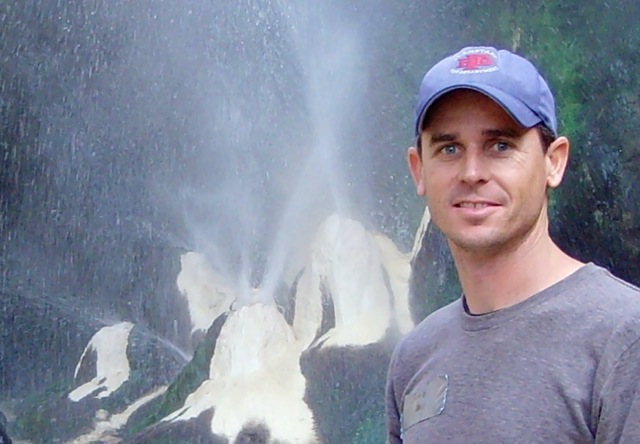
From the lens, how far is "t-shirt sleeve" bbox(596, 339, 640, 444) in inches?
32.7

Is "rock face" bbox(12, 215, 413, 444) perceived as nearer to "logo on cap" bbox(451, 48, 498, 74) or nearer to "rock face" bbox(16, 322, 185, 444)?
"rock face" bbox(16, 322, 185, 444)

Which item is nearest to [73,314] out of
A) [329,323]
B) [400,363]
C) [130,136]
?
[130,136]

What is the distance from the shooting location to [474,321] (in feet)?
3.34

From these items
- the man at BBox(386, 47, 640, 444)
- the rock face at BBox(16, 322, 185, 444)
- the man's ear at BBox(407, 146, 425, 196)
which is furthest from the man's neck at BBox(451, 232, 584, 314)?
the rock face at BBox(16, 322, 185, 444)

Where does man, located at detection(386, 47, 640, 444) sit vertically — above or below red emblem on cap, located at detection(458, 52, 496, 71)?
below

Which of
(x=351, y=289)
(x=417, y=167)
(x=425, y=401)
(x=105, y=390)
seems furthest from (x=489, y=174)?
(x=105, y=390)

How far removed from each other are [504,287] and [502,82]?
226mm

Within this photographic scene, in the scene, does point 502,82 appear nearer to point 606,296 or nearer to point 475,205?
point 475,205

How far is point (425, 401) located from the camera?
40.9 inches

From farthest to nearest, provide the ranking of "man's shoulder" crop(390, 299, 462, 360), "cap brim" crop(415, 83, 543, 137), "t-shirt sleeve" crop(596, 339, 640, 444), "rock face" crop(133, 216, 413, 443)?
1. "rock face" crop(133, 216, 413, 443)
2. "man's shoulder" crop(390, 299, 462, 360)
3. "cap brim" crop(415, 83, 543, 137)
4. "t-shirt sleeve" crop(596, 339, 640, 444)

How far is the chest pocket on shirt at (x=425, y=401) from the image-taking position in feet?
3.32

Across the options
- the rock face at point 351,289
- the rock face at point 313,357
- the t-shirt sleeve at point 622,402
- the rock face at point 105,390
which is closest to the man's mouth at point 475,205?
the t-shirt sleeve at point 622,402

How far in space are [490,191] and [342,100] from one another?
5011mm

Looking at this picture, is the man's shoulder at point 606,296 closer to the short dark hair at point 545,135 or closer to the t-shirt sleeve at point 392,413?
the short dark hair at point 545,135
